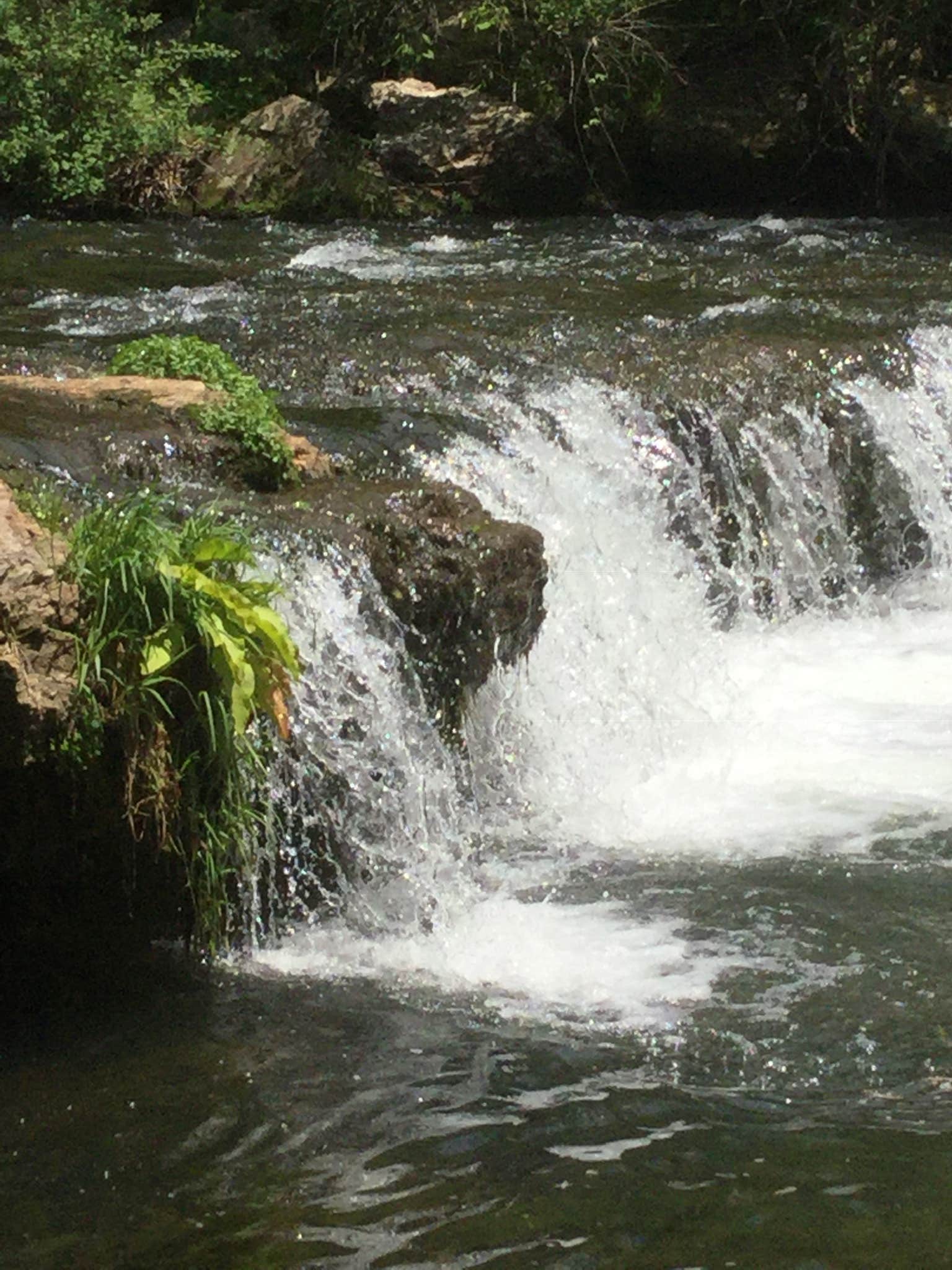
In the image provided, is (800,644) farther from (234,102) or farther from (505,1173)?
(234,102)

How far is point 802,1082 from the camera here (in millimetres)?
4770

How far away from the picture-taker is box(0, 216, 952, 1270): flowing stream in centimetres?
416

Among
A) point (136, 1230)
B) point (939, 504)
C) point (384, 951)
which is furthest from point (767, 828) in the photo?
point (939, 504)

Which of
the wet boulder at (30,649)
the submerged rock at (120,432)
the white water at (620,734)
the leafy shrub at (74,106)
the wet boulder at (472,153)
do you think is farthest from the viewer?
the wet boulder at (472,153)

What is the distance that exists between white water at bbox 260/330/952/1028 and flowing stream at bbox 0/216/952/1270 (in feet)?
0.07

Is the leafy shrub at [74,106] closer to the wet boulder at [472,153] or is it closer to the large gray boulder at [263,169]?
the large gray boulder at [263,169]

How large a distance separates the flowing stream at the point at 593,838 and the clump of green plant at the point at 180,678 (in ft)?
1.51

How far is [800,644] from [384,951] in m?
4.15

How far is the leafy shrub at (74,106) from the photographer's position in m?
15.3

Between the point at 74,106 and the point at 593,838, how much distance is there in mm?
11212

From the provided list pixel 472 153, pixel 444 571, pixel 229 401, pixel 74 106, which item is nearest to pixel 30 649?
pixel 444 571

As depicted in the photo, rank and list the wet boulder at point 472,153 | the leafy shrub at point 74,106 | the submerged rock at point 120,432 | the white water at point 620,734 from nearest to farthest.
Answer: the white water at point 620,734 → the submerged rock at point 120,432 → the leafy shrub at point 74,106 → the wet boulder at point 472,153

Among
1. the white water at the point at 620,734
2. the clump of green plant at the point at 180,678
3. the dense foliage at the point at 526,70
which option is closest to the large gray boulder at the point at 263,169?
the dense foliage at the point at 526,70

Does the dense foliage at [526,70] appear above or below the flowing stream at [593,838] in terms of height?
above
